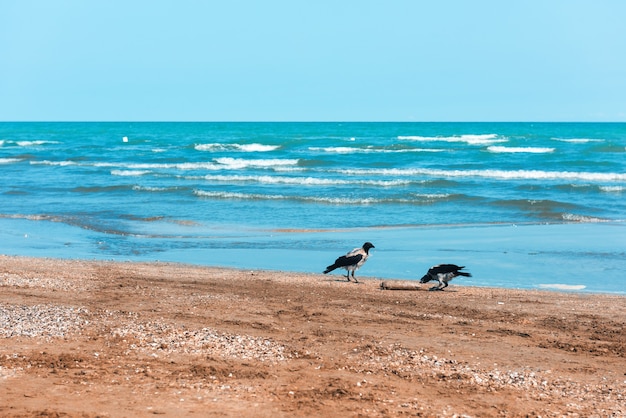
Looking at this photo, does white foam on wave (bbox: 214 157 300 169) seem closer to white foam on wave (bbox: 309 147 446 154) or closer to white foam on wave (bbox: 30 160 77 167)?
white foam on wave (bbox: 309 147 446 154)

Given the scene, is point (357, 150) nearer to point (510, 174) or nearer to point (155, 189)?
point (510, 174)

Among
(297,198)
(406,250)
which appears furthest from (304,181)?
(406,250)

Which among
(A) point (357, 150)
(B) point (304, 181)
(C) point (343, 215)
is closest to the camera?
(C) point (343, 215)

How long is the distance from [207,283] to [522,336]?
5.08 meters

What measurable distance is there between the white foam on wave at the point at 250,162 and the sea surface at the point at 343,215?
190 millimetres

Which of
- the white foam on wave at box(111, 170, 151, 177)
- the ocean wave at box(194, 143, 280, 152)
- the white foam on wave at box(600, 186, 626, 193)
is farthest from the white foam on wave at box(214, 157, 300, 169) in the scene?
the white foam on wave at box(600, 186, 626, 193)

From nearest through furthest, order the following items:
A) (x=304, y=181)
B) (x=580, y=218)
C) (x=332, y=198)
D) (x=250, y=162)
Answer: (x=580, y=218)
(x=332, y=198)
(x=304, y=181)
(x=250, y=162)

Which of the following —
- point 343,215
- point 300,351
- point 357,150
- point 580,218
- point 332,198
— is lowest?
point 300,351

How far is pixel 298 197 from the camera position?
89.6 feet

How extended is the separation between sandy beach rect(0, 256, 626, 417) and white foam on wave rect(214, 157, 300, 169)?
32.9m

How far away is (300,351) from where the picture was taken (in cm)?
772

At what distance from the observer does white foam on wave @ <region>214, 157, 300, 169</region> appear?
146 ft

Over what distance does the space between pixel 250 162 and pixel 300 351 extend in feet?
130

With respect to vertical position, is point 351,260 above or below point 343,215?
below
